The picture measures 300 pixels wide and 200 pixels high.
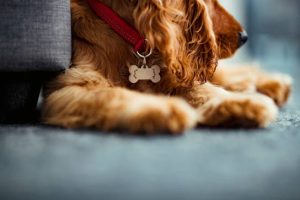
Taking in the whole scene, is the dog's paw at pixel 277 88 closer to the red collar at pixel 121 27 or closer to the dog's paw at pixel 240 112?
the dog's paw at pixel 240 112

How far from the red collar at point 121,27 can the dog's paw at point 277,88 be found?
93cm

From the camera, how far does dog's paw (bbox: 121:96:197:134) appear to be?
114 centimetres

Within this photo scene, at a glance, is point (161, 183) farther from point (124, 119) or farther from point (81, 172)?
point (124, 119)

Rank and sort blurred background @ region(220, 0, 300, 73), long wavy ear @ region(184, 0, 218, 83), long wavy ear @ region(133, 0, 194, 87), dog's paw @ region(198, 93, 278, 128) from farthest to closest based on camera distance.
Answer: blurred background @ region(220, 0, 300, 73) → long wavy ear @ region(184, 0, 218, 83) → long wavy ear @ region(133, 0, 194, 87) → dog's paw @ region(198, 93, 278, 128)

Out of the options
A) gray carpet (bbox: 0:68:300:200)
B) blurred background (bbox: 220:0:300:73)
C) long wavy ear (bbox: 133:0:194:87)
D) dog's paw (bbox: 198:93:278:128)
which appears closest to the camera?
gray carpet (bbox: 0:68:300:200)

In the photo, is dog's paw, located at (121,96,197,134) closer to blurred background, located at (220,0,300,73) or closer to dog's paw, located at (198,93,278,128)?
dog's paw, located at (198,93,278,128)

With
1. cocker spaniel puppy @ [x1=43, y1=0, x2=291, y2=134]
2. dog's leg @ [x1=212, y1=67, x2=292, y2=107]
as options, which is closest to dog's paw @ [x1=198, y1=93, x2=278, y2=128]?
cocker spaniel puppy @ [x1=43, y1=0, x2=291, y2=134]

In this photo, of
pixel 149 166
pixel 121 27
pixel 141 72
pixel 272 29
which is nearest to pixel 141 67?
pixel 141 72

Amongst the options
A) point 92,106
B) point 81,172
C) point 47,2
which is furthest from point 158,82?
point 81,172

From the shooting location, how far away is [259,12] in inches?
286

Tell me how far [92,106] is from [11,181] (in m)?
0.47

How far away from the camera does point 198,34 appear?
5.07ft

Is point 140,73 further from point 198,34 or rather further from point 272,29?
point 272,29

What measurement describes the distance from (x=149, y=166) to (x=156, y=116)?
8.4 inches
